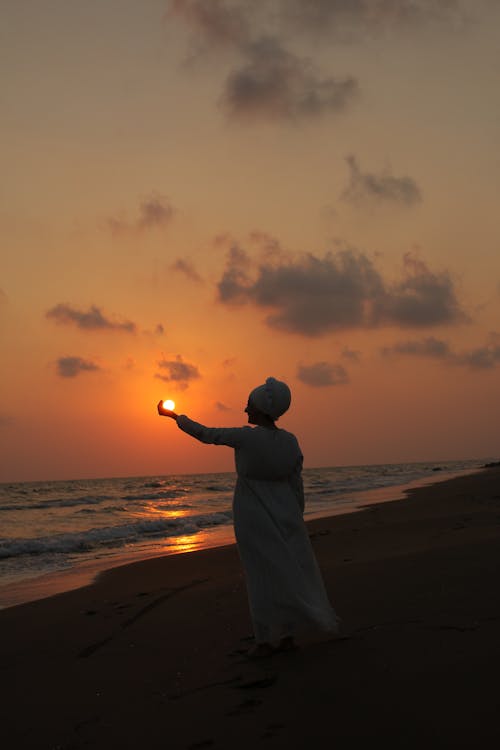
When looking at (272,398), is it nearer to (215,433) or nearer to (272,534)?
(215,433)

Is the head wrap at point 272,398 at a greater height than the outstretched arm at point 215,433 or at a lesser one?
greater

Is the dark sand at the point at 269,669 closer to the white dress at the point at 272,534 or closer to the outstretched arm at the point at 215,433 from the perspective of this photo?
the white dress at the point at 272,534

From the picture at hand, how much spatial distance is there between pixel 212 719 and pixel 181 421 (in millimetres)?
2031

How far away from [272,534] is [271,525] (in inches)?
2.5

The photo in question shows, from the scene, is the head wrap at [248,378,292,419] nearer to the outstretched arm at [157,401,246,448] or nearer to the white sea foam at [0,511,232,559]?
the outstretched arm at [157,401,246,448]

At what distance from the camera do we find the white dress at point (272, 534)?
4.93 meters

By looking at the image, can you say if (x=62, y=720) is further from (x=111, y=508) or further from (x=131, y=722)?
(x=111, y=508)

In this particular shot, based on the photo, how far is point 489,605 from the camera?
17.3 feet

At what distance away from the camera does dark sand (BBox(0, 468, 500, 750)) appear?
3.53 meters

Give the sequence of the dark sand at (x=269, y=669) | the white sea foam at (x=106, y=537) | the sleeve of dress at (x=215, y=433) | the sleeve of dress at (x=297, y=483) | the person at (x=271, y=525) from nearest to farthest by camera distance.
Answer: the dark sand at (x=269, y=669) → the person at (x=271, y=525) → the sleeve of dress at (x=215, y=433) → the sleeve of dress at (x=297, y=483) → the white sea foam at (x=106, y=537)

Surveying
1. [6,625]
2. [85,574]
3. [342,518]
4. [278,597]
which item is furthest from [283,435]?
[342,518]

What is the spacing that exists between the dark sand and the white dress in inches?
9.8

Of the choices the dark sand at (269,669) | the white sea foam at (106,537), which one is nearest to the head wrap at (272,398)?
the dark sand at (269,669)

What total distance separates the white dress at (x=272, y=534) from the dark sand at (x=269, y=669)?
25 centimetres
